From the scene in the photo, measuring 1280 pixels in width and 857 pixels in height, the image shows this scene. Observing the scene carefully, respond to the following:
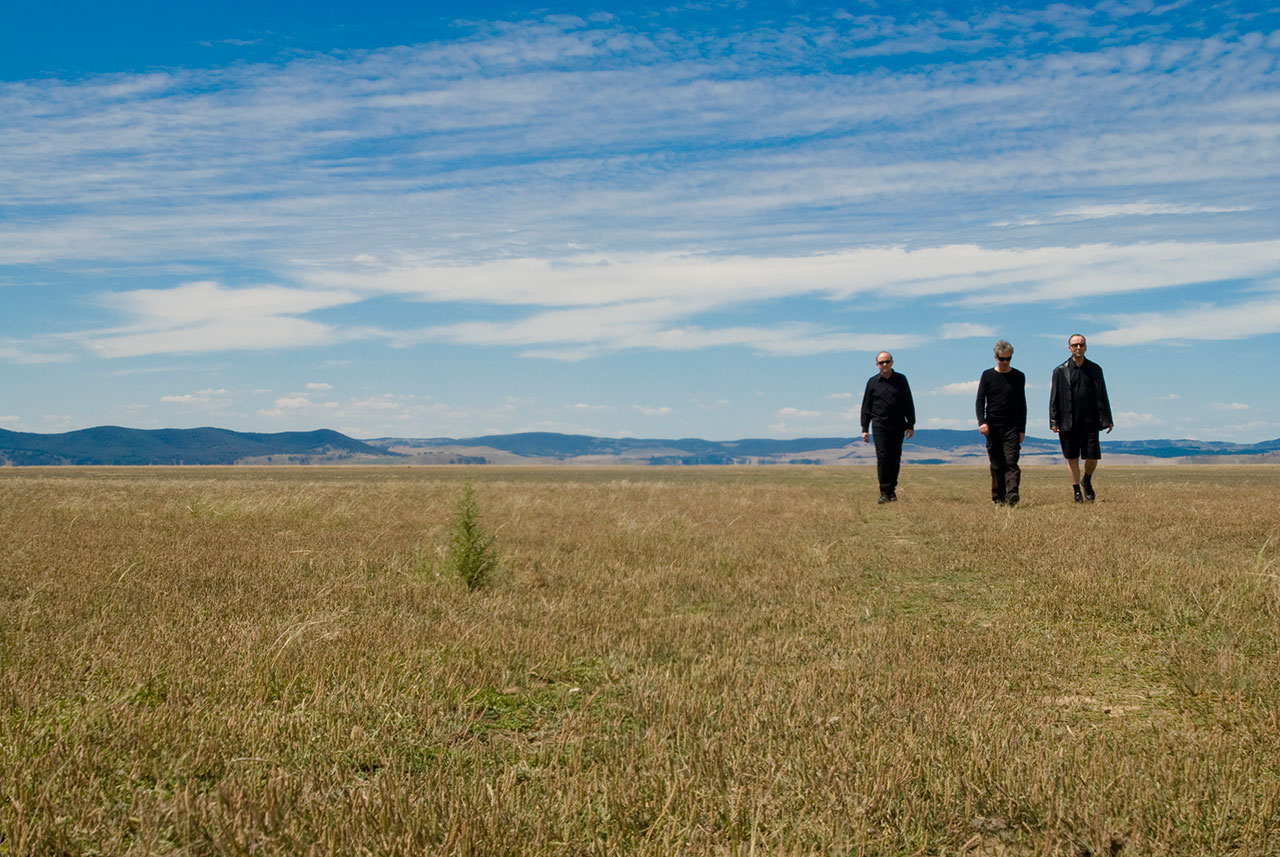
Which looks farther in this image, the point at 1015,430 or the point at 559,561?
the point at 1015,430

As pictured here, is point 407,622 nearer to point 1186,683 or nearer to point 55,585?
point 55,585

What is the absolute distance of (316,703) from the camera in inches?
156

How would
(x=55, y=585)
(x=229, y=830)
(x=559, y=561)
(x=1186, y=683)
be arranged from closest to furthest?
(x=229, y=830) < (x=1186, y=683) < (x=55, y=585) < (x=559, y=561)

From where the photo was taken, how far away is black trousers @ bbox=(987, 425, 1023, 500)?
1476 cm

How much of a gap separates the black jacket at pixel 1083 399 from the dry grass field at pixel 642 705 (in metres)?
5.71

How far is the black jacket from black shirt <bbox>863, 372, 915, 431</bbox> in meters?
2.55

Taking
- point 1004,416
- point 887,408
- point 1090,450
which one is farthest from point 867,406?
point 1090,450

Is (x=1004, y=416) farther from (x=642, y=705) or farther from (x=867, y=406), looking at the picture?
(x=642, y=705)

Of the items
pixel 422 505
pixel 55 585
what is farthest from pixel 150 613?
pixel 422 505

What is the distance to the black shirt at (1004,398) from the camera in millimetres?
14898

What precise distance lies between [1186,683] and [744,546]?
6.09m

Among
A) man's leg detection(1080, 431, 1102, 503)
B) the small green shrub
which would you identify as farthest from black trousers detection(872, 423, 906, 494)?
the small green shrub

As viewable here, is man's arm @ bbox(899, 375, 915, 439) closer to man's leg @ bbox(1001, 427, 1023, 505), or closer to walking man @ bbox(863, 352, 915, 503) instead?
walking man @ bbox(863, 352, 915, 503)

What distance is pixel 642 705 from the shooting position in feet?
13.4
